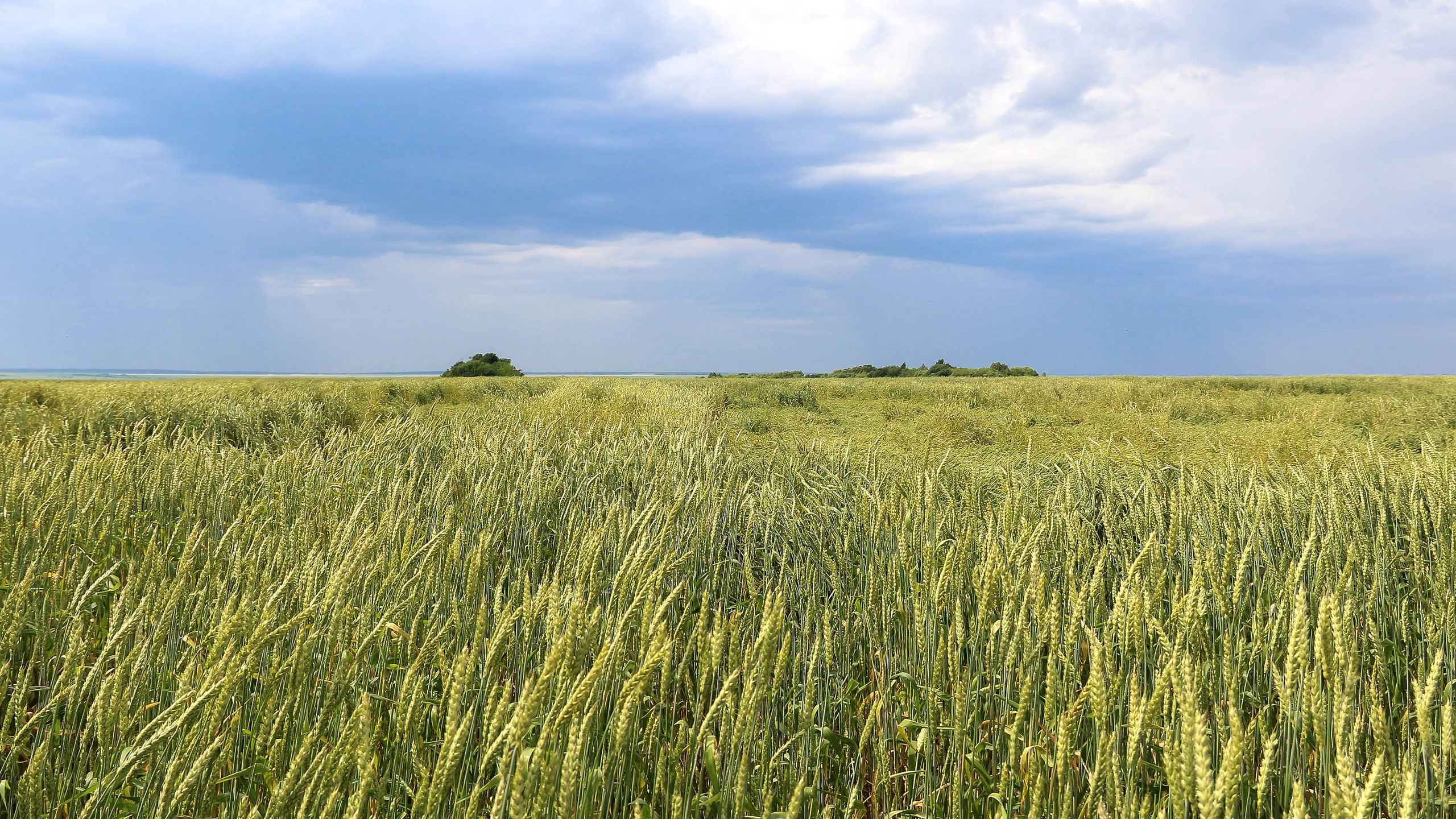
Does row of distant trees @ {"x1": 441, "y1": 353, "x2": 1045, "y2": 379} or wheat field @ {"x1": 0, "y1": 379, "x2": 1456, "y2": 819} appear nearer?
wheat field @ {"x1": 0, "y1": 379, "x2": 1456, "y2": 819}

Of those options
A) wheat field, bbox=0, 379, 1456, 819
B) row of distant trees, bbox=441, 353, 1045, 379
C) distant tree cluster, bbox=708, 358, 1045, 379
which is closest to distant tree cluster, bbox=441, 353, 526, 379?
row of distant trees, bbox=441, 353, 1045, 379

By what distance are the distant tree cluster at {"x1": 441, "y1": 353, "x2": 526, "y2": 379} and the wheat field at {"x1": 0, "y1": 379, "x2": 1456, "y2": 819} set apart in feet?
94.9

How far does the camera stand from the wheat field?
2.79 ft

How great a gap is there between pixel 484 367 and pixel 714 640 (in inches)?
1306

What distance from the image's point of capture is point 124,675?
3.03 feet

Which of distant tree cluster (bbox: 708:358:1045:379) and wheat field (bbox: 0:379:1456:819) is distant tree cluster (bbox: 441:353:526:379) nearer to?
distant tree cluster (bbox: 708:358:1045:379)

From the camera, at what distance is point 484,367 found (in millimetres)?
32250

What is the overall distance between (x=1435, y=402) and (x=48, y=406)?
15.7 metres

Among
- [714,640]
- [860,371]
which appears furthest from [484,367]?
[714,640]

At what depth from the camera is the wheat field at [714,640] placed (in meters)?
0.85

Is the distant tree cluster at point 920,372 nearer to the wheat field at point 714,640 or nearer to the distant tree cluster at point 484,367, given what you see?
the distant tree cluster at point 484,367

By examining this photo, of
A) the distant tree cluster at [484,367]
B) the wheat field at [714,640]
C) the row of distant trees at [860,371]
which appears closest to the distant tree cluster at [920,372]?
the row of distant trees at [860,371]

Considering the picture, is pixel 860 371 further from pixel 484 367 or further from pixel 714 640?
pixel 714 640

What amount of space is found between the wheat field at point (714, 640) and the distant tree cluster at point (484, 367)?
28.9 metres
